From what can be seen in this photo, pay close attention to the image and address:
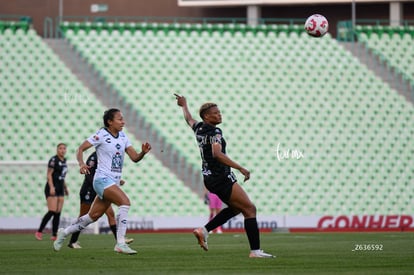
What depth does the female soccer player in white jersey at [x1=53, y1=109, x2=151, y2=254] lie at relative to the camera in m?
13.6

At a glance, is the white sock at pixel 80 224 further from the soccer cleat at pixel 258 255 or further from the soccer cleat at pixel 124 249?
the soccer cleat at pixel 258 255

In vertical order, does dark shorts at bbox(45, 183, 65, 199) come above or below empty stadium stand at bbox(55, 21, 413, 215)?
below

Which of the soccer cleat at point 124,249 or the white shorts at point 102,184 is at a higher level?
the white shorts at point 102,184

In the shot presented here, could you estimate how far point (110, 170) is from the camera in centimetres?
1386

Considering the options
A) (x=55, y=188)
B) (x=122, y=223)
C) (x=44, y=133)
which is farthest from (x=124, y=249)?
(x=44, y=133)

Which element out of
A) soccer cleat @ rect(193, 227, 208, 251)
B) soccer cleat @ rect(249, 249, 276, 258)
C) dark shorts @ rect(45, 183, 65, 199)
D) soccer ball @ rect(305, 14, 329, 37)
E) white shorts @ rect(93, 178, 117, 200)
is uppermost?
soccer ball @ rect(305, 14, 329, 37)

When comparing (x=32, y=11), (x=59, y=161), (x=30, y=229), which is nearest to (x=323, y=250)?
(x=59, y=161)

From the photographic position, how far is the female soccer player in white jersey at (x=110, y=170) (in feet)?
44.8

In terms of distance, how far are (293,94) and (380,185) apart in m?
3.92

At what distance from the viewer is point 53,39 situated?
101ft

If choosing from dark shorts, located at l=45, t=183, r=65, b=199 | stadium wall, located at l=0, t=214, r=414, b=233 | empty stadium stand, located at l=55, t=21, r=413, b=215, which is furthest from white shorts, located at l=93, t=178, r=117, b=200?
empty stadium stand, located at l=55, t=21, r=413, b=215

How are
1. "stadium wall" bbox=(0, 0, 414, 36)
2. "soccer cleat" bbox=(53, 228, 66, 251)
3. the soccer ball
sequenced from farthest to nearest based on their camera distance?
"stadium wall" bbox=(0, 0, 414, 36) < the soccer ball < "soccer cleat" bbox=(53, 228, 66, 251)

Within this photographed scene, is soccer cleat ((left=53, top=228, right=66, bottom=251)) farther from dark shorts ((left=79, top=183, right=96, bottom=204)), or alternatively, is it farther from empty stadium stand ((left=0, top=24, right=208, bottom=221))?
empty stadium stand ((left=0, top=24, right=208, bottom=221))

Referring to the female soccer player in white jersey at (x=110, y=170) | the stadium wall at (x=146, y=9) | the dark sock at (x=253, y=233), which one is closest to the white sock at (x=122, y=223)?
the female soccer player in white jersey at (x=110, y=170)
